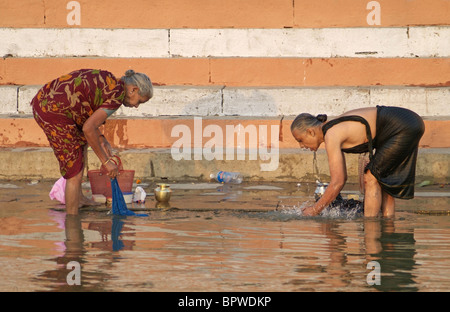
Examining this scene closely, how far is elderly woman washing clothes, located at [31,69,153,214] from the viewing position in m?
7.57

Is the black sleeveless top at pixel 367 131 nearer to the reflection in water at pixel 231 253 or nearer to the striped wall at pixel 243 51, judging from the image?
the reflection in water at pixel 231 253

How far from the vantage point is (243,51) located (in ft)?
38.7

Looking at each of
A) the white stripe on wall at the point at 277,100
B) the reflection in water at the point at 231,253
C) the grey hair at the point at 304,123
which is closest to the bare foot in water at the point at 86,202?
the reflection in water at the point at 231,253

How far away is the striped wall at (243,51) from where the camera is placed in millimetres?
11219

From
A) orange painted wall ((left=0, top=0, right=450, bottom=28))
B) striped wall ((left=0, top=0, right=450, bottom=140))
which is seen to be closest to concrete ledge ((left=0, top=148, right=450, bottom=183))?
striped wall ((left=0, top=0, right=450, bottom=140))

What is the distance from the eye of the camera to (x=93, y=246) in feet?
21.6

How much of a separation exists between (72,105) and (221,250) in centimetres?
210

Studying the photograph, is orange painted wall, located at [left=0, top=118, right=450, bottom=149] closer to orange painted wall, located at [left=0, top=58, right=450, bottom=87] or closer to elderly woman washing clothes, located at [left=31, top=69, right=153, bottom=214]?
orange painted wall, located at [left=0, top=58, right=450, bottom=87]

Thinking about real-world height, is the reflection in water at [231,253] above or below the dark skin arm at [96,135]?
below

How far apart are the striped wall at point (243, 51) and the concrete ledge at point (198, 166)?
94 cm

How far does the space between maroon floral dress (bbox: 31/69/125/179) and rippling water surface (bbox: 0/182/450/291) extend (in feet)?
1.93

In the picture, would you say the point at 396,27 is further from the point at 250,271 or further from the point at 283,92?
the point at 250,271

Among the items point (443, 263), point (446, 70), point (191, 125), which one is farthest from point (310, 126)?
point (446, 70)
